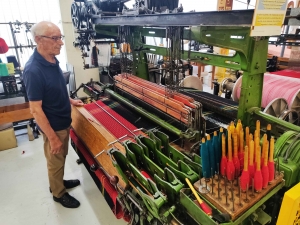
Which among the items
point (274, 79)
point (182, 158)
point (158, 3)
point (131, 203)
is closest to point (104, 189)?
point (131, 203)

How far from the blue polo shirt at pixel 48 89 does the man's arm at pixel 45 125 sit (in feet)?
0.20

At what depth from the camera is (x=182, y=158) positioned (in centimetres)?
143

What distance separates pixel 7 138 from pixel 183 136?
318cm

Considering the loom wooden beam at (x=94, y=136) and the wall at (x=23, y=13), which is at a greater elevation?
the wall at (x=23, y=13)

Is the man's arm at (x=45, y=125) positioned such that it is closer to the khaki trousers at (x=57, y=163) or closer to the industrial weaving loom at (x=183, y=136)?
the khaki trousers at (x=57, y=163)

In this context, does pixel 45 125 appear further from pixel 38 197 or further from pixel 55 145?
pixel 38 197

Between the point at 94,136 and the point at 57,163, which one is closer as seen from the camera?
the point at 94,136

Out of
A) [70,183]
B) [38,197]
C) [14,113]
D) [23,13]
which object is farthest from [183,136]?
[23,13]

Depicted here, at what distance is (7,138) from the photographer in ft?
11.7

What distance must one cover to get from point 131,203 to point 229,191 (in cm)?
69

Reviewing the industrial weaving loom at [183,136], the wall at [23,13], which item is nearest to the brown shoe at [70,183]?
the industrial weaving loom at [183,136]

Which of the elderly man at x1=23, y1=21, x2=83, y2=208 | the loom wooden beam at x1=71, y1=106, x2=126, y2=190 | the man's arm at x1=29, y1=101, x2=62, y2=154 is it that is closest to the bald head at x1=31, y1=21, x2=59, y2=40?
the elderly man at x1=23, y1=21, x2=83, y2=208

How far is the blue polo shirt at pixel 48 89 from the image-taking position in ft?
6.01

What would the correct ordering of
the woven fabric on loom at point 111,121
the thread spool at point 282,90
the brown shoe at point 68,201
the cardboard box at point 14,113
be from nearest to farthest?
the woven fabric on loom at point 111,121 < the brown shoe at point 68,201 < the thread spool at point 282,90 < the cardboard box at point 14,113
